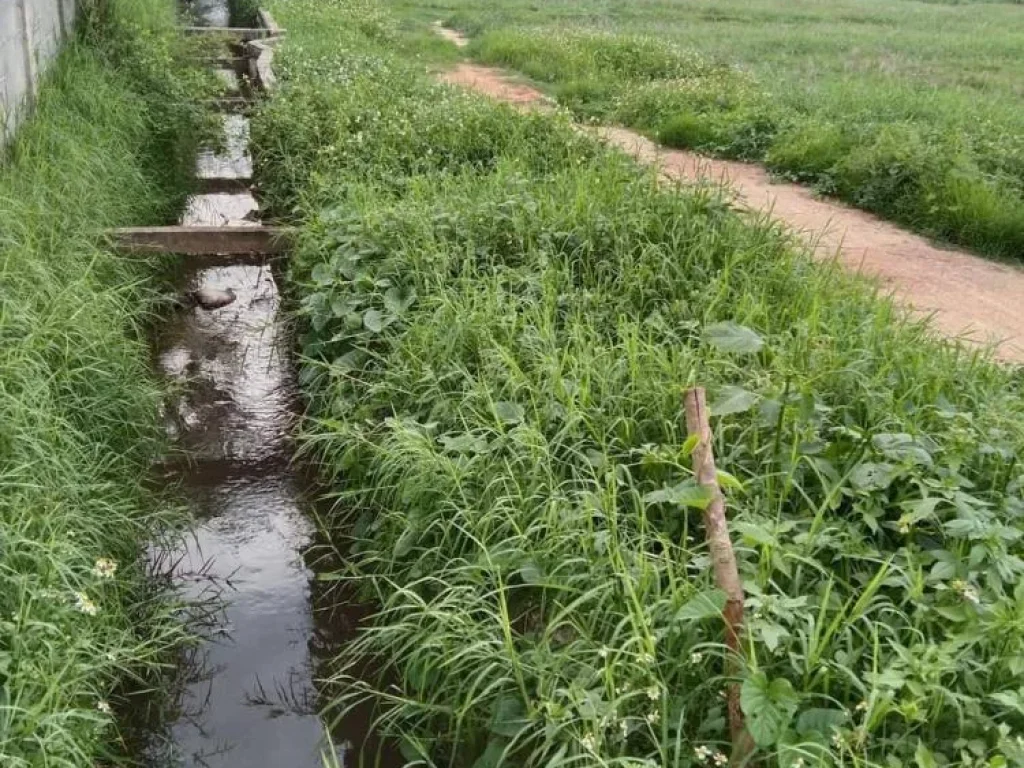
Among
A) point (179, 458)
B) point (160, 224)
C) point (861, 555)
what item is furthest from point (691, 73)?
point (861, 555)

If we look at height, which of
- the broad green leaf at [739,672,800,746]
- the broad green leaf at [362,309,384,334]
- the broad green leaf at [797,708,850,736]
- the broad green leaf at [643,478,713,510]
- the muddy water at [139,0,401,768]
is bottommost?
the muddy water at [139,0,401,768]

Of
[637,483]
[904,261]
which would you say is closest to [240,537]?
[637,483]

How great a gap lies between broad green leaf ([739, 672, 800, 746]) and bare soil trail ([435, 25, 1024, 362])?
9.82 ft

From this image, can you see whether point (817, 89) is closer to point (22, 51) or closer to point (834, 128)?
point (834, 128)

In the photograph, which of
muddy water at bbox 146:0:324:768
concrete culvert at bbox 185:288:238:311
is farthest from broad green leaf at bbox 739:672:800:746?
concrete culvert at bbox 185:288:238:311

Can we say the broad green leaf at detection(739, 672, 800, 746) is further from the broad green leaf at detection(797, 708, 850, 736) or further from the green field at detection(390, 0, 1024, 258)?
the green field at detection(390, 0, 1024, 258)

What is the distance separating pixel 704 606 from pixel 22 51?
6.58 meters

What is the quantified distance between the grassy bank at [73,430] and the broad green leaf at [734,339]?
6.94ft

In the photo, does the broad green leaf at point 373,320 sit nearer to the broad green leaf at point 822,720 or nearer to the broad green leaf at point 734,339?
the broad green leaf at point 734,339

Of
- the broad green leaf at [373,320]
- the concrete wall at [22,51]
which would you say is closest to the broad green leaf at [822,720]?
the broad green leaf at [373,320]

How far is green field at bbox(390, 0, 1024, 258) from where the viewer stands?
8.24 meters

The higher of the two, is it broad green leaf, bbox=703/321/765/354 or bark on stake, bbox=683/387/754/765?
broad green leaf, bbox=703/321/765/354

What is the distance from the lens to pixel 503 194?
6039mm

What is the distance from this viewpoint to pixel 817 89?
12219 millimetres
